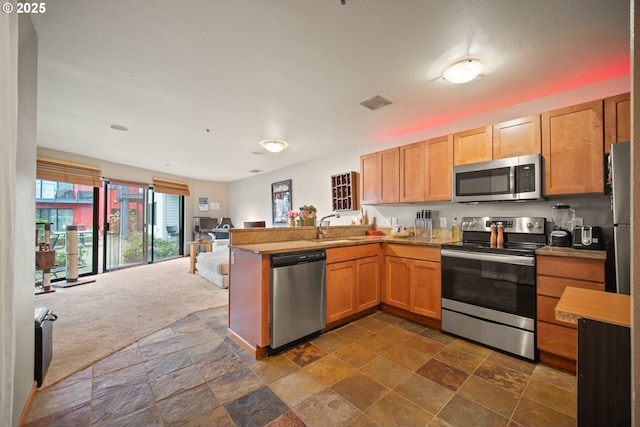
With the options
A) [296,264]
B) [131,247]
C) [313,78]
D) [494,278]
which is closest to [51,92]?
[313,78]

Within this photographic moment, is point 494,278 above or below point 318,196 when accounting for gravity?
below

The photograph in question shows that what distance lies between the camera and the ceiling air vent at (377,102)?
106 inches

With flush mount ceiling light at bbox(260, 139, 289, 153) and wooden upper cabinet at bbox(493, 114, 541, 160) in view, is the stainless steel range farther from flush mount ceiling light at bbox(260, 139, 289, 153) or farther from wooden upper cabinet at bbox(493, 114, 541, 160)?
flush mount ceiling light at bbox(260, 139, 289, 153)

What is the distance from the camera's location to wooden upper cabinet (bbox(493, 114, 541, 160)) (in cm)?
238

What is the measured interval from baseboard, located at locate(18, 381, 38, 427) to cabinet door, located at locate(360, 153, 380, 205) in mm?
3634

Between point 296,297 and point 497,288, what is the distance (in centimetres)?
184

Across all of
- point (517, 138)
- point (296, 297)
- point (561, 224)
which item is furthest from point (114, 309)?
point (561, 224)

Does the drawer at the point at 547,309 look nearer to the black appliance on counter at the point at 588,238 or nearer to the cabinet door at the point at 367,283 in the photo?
the black appliance on counter at the point at 588,238

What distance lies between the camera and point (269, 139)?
160 inches

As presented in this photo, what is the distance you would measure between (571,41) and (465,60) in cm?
69

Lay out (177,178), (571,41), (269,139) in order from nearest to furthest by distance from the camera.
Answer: (571,41)
(269,139)
(177,178)

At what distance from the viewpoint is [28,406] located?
155 cm

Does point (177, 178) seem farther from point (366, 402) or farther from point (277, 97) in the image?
point (366, 402)

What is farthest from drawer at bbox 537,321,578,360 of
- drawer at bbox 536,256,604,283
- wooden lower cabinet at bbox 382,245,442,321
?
wooden lower cabinet at bbox 382,245,442,321
